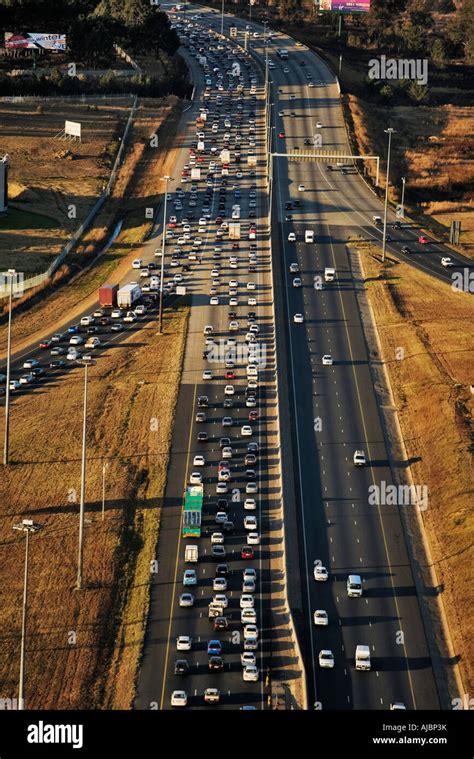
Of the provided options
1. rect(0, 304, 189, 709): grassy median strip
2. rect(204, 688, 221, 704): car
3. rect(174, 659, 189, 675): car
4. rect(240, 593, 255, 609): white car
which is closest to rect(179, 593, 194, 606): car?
rect(0, 304, 189, 709): grassy median strip

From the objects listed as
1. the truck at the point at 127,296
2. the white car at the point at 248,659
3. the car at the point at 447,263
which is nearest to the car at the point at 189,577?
the white car at the point at 248,659

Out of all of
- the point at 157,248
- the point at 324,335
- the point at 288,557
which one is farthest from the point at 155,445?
the point at 157,248

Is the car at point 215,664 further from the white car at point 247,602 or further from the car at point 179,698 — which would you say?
the white car at point 247,602

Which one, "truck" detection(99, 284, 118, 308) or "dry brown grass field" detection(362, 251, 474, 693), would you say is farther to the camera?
"truck" detection(99, 284, 118, 308)

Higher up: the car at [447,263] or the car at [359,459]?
the car at [447,263]

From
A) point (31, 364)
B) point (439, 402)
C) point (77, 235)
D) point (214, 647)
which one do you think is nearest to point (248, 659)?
point (214, 647)

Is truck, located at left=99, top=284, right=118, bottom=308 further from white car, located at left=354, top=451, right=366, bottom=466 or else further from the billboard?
the billboard
